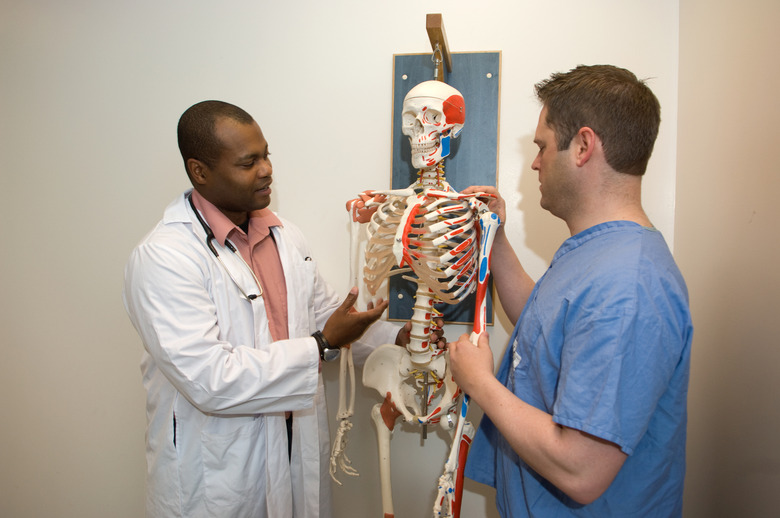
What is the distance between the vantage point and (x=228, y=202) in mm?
1400

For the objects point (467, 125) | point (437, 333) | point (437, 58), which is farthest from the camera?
point (467, 125)

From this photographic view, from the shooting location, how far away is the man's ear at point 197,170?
1.37 meters

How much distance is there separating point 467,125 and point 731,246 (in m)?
0.85

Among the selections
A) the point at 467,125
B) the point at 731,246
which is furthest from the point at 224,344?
the point at 731,246

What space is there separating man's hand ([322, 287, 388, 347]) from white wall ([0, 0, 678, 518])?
51 cm

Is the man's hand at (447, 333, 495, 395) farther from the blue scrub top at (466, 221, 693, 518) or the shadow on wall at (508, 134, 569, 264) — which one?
the shadow on wall at (508, 134, 569, 264)

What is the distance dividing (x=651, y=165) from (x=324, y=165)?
1122mm

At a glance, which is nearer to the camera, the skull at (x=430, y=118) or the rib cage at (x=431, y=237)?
the rib cage at (x=431, y=237)

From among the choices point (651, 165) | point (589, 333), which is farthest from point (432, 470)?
point (651, 165)

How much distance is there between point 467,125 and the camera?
172cm

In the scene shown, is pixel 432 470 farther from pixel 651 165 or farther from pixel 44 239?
pixel 44 239

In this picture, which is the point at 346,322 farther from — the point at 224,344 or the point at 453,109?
the point at 453,109

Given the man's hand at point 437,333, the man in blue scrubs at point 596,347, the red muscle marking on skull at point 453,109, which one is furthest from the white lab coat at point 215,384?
the red muscle marking on skull at point 453,109

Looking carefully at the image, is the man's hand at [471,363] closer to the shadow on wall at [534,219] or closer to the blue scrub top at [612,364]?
the blue scrub top at [612,364]
